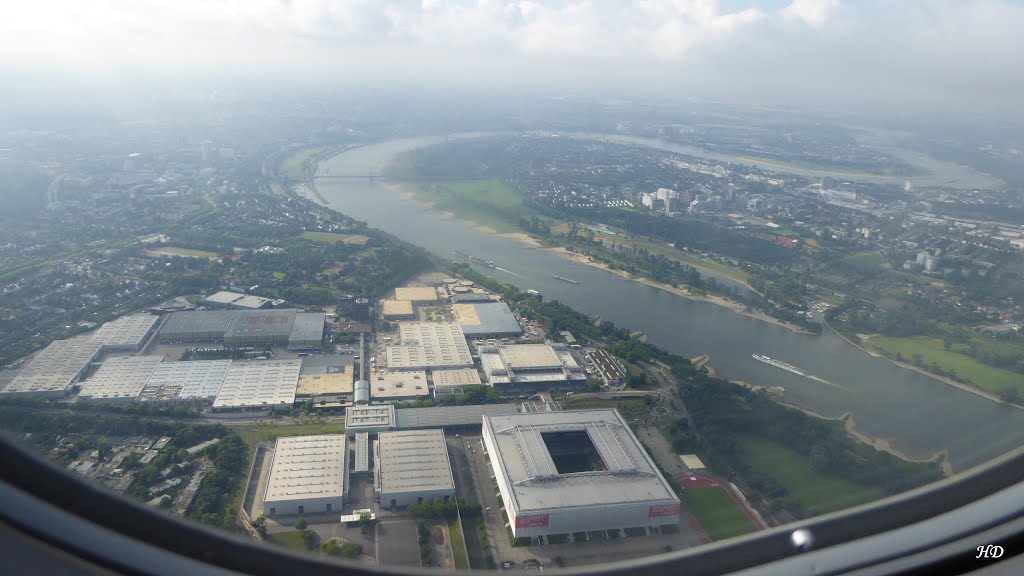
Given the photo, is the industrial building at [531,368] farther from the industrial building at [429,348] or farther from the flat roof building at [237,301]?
the flat roof building at [237,301]

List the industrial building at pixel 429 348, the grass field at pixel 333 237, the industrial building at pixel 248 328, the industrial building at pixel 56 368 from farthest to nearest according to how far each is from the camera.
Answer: the grass field at pixel 333 237 → the industrial building at pixel 248 328 → the industrial building at pixel 429 348 → the industrial building at pixel 56 368

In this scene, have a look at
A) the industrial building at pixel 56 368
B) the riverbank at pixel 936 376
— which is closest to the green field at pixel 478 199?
the riverbank at pixel 936 376

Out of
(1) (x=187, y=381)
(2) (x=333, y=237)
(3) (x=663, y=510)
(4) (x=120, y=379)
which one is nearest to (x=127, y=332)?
(4) (x=120, y=379)

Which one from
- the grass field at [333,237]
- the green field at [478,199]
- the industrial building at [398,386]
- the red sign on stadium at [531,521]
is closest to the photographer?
the red sign on stadium at [531,521]

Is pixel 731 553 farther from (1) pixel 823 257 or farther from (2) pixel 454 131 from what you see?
(2) pixel 454 131

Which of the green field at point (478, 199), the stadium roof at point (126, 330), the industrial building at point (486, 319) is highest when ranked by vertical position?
the green field at point (478, 199)

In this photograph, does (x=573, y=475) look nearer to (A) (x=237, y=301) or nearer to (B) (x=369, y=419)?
(B) (x=369, y=419)
